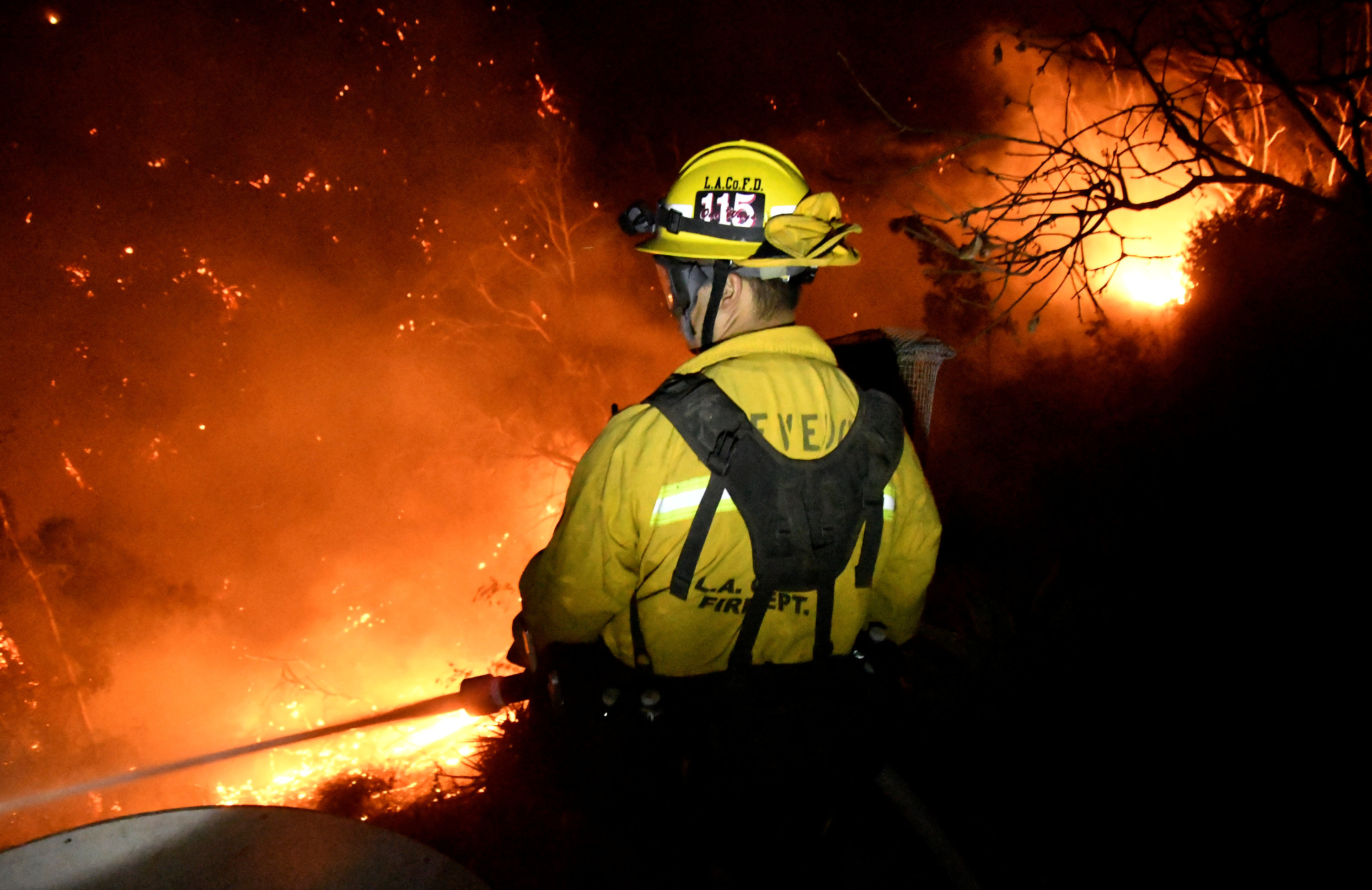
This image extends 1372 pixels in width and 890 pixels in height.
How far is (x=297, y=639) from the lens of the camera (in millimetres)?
12562

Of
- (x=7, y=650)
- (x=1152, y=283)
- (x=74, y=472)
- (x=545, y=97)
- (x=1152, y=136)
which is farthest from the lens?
(x=545, y=97)

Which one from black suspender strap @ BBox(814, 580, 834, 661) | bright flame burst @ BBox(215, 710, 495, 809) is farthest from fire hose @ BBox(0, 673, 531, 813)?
bright flame burst @ BBox(215, 710, 495, 809)

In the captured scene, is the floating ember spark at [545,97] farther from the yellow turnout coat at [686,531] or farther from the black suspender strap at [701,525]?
the black suspender strap at [701,525]

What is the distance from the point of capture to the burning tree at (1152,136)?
11.0 feet

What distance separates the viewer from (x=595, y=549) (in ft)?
5.58

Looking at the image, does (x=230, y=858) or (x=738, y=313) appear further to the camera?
(x=738, y=313)

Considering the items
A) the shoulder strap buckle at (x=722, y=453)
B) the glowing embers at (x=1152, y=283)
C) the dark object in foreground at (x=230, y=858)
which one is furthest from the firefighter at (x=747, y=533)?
the glowing embers at (x=1152, y=283)

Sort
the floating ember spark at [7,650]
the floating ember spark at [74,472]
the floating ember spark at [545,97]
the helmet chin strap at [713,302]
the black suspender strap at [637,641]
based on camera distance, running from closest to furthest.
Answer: the black suspender strap at [637,641]
the helmet chin strap at [713,302]
the floating ember spark at [7,650]
the floating ember spark at [74,472]
the floating ember spark at [545,97]

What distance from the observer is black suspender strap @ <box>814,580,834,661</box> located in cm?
179

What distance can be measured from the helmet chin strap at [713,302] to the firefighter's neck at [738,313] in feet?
0.03

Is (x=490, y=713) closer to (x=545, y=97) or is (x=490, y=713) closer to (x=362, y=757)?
(x=362, y=757)

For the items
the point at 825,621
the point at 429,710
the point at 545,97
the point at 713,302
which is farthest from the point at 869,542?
the point at 545,97

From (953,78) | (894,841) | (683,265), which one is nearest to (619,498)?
(683,265)

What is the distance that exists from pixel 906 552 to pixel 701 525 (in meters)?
0.83
